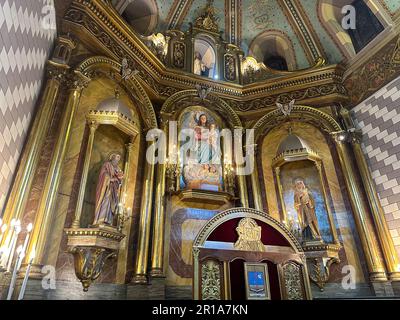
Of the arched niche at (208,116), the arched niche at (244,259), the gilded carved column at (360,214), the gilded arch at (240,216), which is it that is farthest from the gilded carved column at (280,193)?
the arched niche at (244,259)

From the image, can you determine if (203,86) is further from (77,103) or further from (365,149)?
(365,149)

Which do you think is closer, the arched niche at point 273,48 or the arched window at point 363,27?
the arched window at point 363,27

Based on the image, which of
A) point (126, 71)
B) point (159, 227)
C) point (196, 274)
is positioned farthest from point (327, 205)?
point (126, 71)

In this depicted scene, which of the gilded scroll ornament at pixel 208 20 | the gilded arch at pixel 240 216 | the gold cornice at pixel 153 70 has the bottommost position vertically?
the gilded arch at pixel 240 216

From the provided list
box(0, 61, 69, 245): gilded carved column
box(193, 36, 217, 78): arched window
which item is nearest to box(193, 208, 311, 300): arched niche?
box(0, 61, 69, 245): gilded carved column

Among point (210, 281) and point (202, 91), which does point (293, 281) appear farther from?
point (202, 91)

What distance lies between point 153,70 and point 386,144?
6622mm

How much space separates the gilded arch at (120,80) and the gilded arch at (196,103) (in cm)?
54

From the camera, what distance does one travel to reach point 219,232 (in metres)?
4.96

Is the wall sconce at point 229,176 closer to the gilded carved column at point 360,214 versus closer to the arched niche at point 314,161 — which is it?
the arched niche at point 314,161

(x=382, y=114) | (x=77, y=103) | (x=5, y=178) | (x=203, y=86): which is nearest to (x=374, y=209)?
(x=382, y=114)

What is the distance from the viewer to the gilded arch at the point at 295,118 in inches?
339

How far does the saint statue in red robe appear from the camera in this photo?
548 centimetres

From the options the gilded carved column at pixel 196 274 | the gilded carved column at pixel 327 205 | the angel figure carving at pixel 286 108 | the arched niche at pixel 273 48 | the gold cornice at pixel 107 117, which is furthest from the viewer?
the arched niche at pixel 273 48
